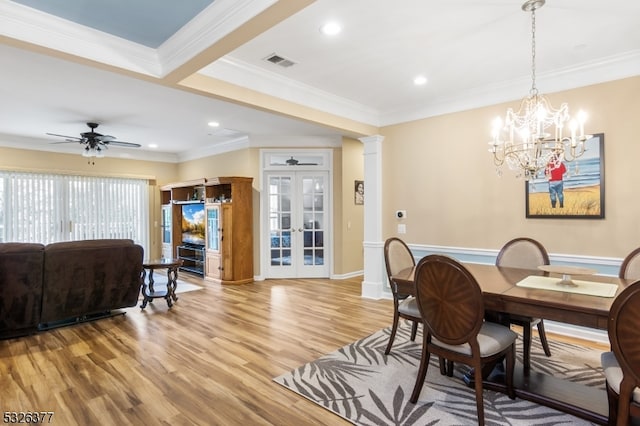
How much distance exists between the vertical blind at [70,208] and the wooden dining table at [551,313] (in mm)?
7182

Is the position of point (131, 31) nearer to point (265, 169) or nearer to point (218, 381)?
point (218, 381)

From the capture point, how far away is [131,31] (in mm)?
A: 2541

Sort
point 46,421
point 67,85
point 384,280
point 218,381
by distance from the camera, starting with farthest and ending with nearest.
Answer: point 384,280 < point 67,85 < point 218,381 < point 46,421

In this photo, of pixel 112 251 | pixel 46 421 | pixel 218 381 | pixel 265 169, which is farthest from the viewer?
pixel 265 169

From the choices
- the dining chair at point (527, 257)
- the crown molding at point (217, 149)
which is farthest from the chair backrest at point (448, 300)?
the crown molding at point (217, 149)

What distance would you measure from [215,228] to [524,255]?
510 cm

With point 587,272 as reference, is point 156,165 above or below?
above

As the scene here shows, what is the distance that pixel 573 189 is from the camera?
3535mm

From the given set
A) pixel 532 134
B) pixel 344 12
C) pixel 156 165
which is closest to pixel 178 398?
pixel 344 12

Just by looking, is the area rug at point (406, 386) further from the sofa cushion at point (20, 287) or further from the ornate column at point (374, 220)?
the sofa cushion at point (20, 287)

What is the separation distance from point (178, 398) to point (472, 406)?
2.01 meters

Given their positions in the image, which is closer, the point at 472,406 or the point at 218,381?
the point at 472,406

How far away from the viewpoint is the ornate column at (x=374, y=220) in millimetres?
5027

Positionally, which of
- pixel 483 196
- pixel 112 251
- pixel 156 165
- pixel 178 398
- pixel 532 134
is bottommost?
pixel 178 398
